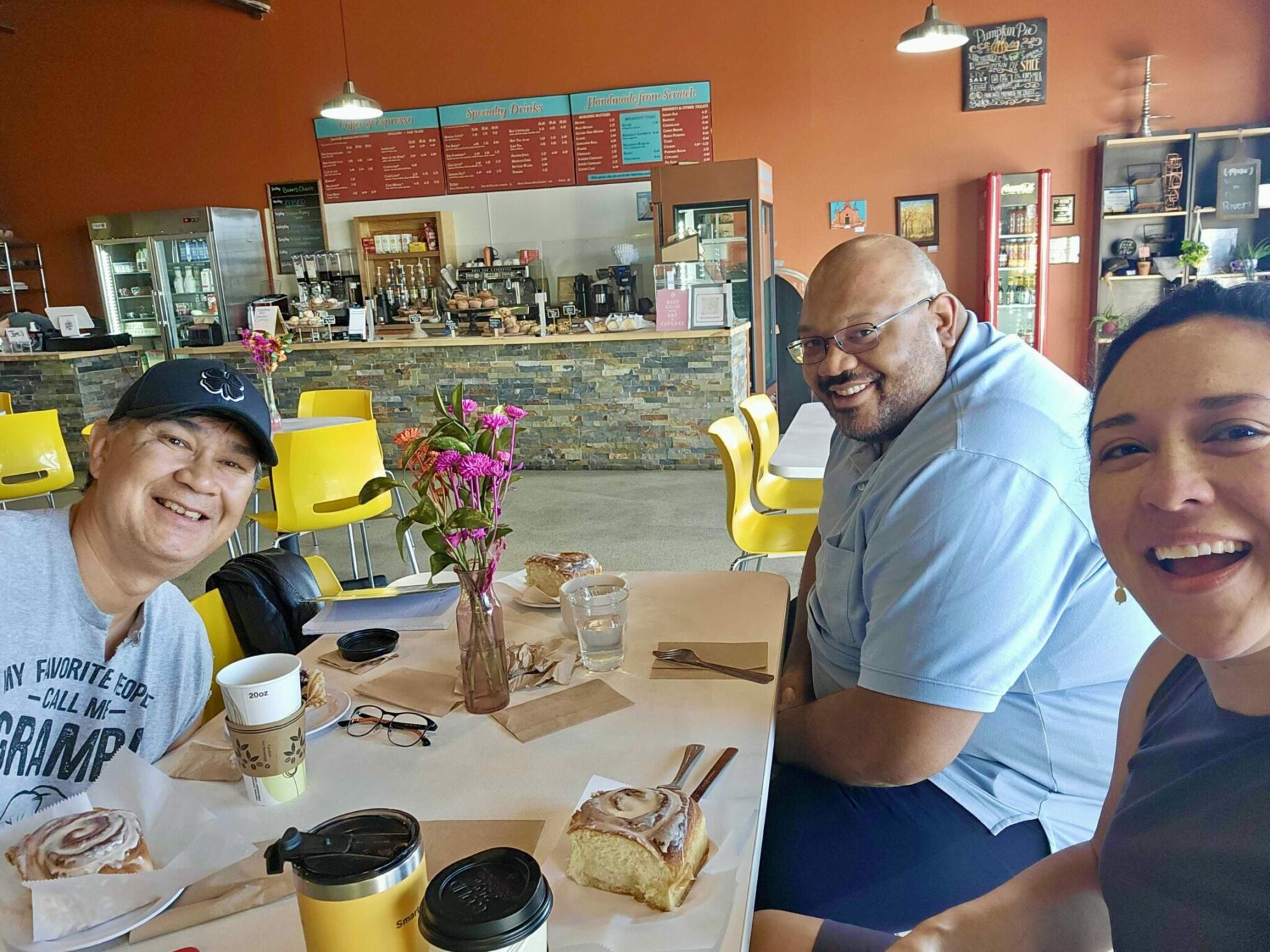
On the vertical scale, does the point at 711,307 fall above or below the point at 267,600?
above

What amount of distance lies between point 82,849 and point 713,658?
0.95 metres

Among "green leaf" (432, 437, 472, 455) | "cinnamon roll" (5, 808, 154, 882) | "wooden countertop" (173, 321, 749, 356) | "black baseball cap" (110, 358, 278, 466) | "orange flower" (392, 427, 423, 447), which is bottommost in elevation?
"cinnamon roll" (5, 808, 154, 882)

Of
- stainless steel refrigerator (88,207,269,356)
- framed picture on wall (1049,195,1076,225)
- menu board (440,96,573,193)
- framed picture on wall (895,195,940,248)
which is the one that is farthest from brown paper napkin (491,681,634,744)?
stainless steel refrigerator (88,207,269,356)

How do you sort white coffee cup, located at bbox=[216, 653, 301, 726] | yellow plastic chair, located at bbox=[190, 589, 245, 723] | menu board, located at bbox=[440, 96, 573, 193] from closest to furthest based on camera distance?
white coffee cup, located at bbox=[216, 653, 301, 726]
yellow plastic chair, located at bbox=[190, 589, 245, 723]
menu board, located at bbox=[440, 96, 573, 193]

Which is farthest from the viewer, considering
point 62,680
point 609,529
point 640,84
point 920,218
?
point 640,84

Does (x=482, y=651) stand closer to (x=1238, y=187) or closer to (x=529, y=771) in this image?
(x=529, y=771)

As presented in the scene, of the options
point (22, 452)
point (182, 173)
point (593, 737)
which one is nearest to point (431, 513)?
point (593, 737)

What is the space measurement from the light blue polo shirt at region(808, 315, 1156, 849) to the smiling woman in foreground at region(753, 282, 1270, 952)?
0.36 meters

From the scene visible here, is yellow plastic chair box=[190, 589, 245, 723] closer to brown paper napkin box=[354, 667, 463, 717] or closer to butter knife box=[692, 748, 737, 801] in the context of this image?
brown paper napkin box=[354, 667, 463, 717]

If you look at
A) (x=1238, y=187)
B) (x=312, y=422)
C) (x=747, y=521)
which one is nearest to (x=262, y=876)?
(x=747, y=521)

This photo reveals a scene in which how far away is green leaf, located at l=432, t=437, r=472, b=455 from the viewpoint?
48.9 inches

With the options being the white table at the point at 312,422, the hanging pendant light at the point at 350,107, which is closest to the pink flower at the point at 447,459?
the white table at the point at 312,422

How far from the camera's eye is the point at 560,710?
137 centimetres

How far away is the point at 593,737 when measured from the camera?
1283mm
